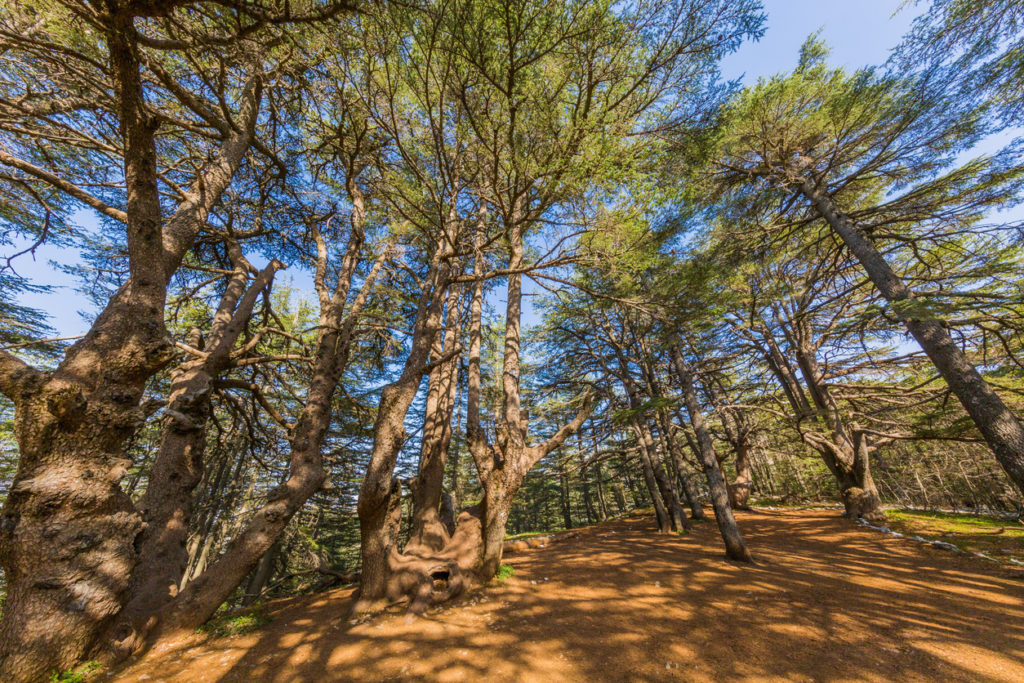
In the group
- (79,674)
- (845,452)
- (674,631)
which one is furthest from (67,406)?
(845,452)

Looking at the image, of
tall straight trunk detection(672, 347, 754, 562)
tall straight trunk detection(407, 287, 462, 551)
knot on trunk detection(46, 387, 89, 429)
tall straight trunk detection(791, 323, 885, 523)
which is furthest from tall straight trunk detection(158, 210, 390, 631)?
tall straight trunk detection(791, 323, 885, 523)

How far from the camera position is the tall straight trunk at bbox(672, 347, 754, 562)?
5863 mm

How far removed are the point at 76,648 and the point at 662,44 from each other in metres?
8.69

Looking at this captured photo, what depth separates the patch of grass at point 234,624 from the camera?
4.02 meters

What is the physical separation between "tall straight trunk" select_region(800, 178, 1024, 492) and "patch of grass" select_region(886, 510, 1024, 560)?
6.09ft

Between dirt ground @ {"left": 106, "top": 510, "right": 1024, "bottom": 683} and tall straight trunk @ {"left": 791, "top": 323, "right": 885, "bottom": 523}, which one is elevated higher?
tall straight trunk @ {"left": 791, "top": 323, "right": 885, "bottom": 523}

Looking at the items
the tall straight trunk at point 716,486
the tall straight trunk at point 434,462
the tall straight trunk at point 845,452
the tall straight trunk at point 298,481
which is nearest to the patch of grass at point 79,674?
the tall straight trunk at point 298,481

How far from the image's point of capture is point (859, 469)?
28.8 ft

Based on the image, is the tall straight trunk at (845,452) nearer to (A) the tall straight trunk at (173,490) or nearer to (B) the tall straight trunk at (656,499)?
(B) the tall straight trunk at (656,499)

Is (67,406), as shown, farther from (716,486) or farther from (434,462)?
(716,486)

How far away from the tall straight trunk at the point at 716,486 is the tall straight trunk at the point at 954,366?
347 centimetres

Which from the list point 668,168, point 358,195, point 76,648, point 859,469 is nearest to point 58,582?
point 76,648

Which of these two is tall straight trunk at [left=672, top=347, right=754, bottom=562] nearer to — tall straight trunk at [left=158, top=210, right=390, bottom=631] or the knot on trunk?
tall straight trunk at [left=158, top=210, right=390, bottom=631]

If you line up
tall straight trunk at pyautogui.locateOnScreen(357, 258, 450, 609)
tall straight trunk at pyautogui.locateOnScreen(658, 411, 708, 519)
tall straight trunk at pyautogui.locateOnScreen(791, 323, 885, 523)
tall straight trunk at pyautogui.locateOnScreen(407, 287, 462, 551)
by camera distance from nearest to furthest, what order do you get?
tall straight trunk at pyautogui.locateOnScreen(357, 258, 450, 609)
tall straight trunk at pyautogui.locateOnScreen(407, 287, 462, 551)
tall straight trunk at pyautogui.locateOnScreen(791, 323, 885, 523)
tall straight trunk at pyautogui.locateOnScreen(658, 411, 708, 519)
